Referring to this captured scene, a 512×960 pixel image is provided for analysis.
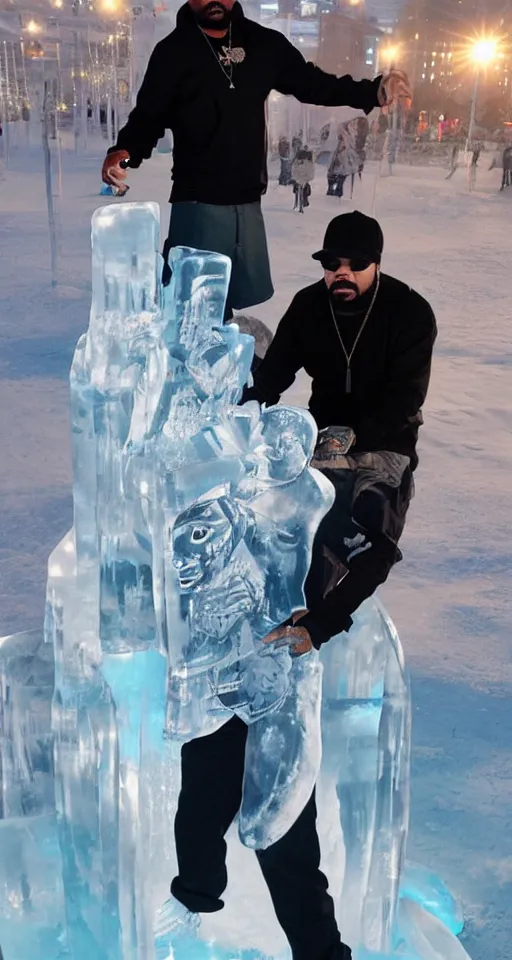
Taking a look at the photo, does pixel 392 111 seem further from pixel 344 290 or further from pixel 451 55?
pixel 344 290

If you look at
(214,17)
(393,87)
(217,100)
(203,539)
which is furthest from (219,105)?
(203,539)

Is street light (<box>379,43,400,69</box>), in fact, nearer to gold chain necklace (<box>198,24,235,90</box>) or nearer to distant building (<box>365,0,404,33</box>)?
distant building (<box>365,0,404,33</box>)

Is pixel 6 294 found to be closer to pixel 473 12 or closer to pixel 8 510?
pixel 8 510

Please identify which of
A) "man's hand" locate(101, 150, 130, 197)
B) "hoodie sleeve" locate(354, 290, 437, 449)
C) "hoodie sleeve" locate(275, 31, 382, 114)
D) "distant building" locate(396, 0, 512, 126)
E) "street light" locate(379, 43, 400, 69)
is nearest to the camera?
"hoodie sleeve" locate(354, 290, 437, 449)

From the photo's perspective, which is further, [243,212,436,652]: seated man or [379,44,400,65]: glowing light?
[379,44,400,65]: glowing light

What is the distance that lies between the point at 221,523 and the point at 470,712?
5.69 ft

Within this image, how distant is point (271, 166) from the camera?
15.7 meters

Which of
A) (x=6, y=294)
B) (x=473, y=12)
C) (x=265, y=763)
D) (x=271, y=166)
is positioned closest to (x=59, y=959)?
(x=265, y=763)

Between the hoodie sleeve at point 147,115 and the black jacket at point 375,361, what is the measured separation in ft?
3.65

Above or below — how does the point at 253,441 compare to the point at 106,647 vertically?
above

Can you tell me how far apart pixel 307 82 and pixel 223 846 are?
2398 millimetres

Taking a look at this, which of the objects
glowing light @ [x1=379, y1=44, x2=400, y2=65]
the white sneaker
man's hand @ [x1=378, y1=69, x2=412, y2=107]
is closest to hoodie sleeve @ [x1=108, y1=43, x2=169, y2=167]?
man's hand @ [x1=378, y1=69, x2=412, y2=107]

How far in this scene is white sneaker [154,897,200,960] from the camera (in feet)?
6.18

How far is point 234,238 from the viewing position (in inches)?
131
